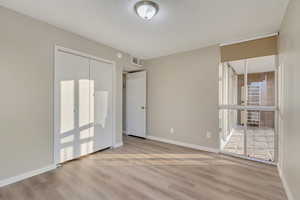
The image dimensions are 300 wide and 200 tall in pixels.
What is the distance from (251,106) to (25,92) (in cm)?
395

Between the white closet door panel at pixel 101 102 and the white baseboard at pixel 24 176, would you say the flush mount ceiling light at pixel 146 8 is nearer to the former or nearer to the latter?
the white closet door panel at pixel 101 102

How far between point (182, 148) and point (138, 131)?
1536 millimetres

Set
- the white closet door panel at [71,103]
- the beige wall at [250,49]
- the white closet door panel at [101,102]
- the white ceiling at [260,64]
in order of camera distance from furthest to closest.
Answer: the white closet door panel at [101,102]
the white ceiling at [260,64]
the beige wall at [250,49]
the white closet door panel at [71,103]

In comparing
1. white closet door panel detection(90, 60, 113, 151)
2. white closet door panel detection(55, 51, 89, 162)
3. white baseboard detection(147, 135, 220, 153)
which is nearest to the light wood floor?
white baseboard detection(147, 135, 220, 153)

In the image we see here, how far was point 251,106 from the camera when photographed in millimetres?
2994

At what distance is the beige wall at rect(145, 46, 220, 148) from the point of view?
3.35m

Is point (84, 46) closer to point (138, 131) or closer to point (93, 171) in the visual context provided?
point (93, 171)

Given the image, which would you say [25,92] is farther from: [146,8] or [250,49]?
[250,49]

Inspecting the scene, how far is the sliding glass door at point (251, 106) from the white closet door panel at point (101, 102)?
8.27 feet

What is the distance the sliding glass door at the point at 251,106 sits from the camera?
2904mm

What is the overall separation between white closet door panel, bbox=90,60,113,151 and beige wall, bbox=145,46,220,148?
1.35 meters

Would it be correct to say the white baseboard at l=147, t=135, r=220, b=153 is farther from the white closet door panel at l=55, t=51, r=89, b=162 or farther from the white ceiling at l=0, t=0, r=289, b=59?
the white ceiling at l=0, t=0, r=289, b=59

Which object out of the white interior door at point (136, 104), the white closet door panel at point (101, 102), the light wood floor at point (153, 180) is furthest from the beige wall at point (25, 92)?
the white interior door at point (136, 104)

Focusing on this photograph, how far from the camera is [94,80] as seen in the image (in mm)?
3160
